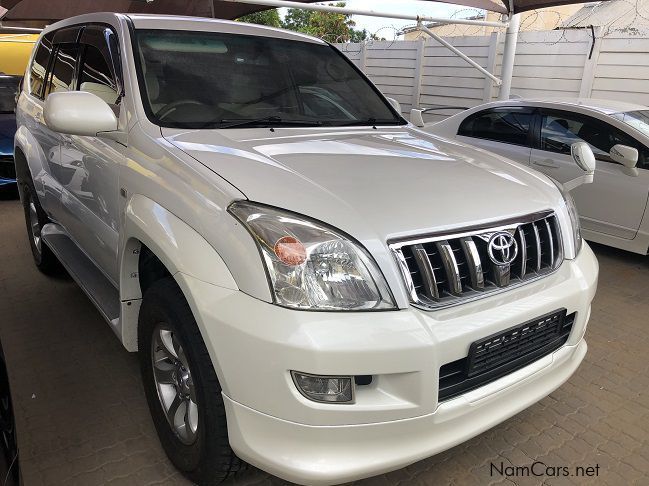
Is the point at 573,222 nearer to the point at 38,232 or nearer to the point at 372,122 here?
the point at 372,122

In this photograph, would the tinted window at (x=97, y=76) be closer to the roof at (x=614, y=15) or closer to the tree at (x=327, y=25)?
the roof at (x=614, y=15)

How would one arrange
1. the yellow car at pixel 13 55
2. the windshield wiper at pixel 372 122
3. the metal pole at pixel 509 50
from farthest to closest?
the yellow car at pixel 13 55 < the metal pole at pixel 509 50 < the windshield wiper at pixel 372 122

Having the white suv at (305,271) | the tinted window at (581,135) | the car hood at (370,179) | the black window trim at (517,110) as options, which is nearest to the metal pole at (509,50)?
the black window trim at (517,110)

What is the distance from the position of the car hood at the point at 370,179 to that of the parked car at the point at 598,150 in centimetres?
281

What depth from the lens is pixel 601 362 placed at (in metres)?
3.31

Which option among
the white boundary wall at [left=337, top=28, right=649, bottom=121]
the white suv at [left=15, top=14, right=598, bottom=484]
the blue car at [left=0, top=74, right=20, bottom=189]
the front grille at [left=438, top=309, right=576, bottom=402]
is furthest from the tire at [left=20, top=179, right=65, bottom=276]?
the white boundary wall at [left=337, top=28, right=649, bottom=121]

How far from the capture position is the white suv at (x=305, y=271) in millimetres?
1689

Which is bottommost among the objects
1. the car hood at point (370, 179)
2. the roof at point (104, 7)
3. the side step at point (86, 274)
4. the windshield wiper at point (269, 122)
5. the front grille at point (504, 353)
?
the side step at point (86, 274)

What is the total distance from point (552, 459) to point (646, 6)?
8.67 m

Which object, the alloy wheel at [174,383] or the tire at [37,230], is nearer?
the alloy wheel at [174,383]

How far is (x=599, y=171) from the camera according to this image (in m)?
5.03

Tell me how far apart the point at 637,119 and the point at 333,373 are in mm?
4714

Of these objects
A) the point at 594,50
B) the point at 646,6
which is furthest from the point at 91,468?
the point at 646,6

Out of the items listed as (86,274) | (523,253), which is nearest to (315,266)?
(523,253)
